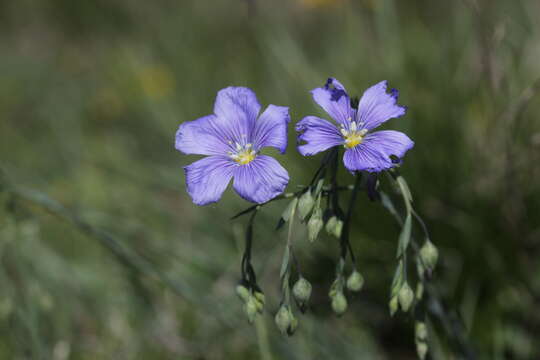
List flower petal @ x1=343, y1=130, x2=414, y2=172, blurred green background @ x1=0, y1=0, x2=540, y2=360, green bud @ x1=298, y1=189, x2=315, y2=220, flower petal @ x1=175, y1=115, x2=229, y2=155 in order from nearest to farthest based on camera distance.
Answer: flower petal @ x1=343, y1=130, x2=414, y2=172 → green bud @ x1=298, y1=189, x2=315, y2=220 → flower petal @ x1=175, y1=115, x2=229, y2=155 → blurred green background @ x1=0, y1=0, x2=540, y2=360

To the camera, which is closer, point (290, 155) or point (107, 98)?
point (290, 155)

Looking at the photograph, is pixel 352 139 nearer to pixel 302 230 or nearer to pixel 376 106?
pixel 376 106

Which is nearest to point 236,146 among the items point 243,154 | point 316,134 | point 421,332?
point 243,154

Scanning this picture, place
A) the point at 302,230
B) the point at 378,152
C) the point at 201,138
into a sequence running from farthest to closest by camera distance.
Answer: the point at 302,230 < the point at 201,138 < the point at 378,152

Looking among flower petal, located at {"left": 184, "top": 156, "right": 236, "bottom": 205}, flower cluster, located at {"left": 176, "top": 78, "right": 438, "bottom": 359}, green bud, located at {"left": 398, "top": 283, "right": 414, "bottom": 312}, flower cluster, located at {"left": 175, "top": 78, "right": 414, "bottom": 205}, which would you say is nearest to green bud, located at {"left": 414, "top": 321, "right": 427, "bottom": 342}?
flower cluster, located at {"left": 176, "top": 78, "right": 438, "bottom": 359}

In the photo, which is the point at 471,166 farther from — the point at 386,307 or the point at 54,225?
the point at 54,225

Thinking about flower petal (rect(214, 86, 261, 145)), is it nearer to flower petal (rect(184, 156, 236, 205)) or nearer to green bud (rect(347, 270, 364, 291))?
flower petal (rect(184, 156, 236, 205))

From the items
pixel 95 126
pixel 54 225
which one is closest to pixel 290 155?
pixel 54 225
